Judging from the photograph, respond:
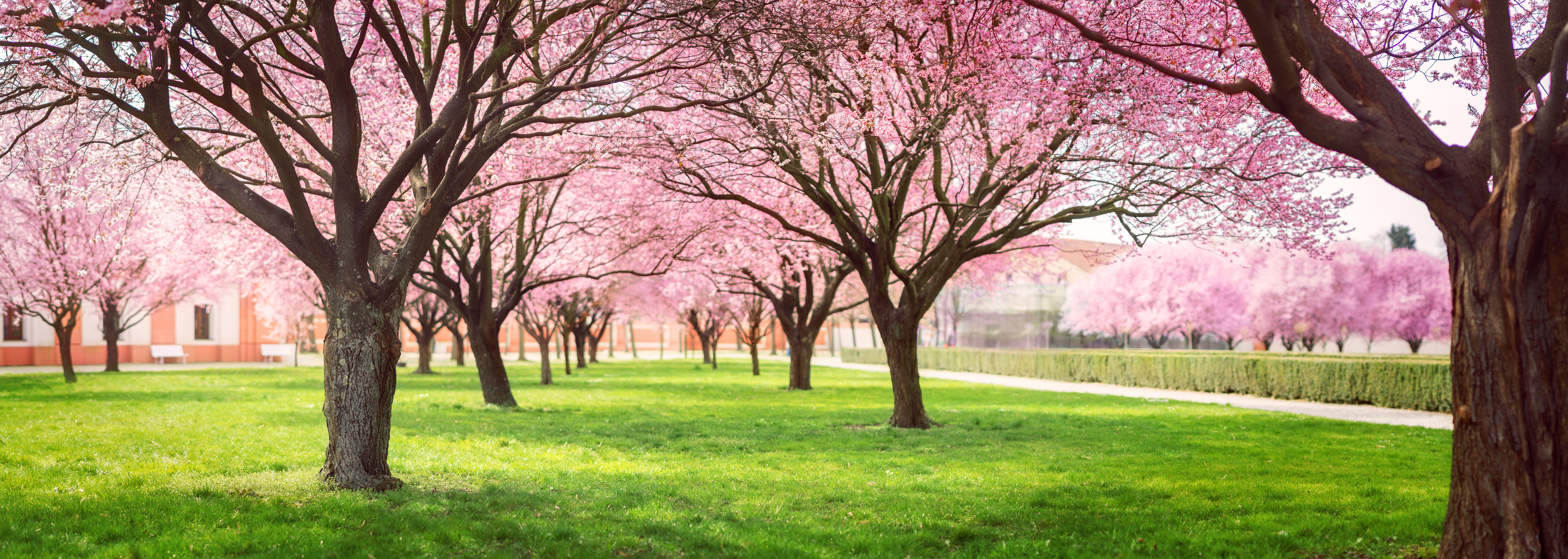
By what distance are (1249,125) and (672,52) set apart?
7.26m

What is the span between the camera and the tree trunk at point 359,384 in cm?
695

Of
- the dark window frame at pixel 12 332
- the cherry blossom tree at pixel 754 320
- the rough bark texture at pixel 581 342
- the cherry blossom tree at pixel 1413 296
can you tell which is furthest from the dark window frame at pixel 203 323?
the cherry blossom tree at pixel 1413 296

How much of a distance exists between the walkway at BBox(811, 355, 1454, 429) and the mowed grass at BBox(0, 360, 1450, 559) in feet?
5.36

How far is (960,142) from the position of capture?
11.8 meters

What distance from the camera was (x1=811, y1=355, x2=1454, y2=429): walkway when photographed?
14.8 meters

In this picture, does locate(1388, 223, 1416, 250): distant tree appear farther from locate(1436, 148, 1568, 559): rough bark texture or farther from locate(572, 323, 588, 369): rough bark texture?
locate(1436, 148, 1568, 559): rough bark texture

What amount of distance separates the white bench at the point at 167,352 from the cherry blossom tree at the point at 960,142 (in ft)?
122

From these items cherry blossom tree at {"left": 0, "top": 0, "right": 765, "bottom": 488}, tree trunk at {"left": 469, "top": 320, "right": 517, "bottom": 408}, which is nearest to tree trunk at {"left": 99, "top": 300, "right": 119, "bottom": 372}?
tree trunk at {"left": 469, "top": 320, "right": 517, "bottom": 408}

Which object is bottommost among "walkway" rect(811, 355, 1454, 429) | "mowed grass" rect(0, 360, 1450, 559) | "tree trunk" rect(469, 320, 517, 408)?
"walkway" rect(811, 355, 1454, 429)

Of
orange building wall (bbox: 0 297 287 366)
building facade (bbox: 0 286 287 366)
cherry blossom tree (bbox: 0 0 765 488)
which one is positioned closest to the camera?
cherry blossom tree (bbox: 0 0 765 488)

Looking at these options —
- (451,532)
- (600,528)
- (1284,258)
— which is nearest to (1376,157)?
(600,528)

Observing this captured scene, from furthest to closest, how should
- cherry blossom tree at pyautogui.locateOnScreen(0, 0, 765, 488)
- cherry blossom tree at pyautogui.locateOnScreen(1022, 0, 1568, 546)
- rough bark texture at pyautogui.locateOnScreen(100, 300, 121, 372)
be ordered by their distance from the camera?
1. rough bark texture at pyautogui.locateOnScreen(100, 300, 121, 372)
2. cherry blossom tree at pyautogui.locateOnScreen(0, 0, 765, 488)
3. cherry blossom tree at pyautogui.locateOnScreen(1022, 0, 1568, 546)

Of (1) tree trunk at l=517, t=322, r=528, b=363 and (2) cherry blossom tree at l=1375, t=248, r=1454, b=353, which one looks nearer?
(2) cherry blossom tree at l=1375, t=248, r=1454, b=353

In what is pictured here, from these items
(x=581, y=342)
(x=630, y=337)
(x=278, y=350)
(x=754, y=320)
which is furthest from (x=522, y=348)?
(x=754, y=320)
